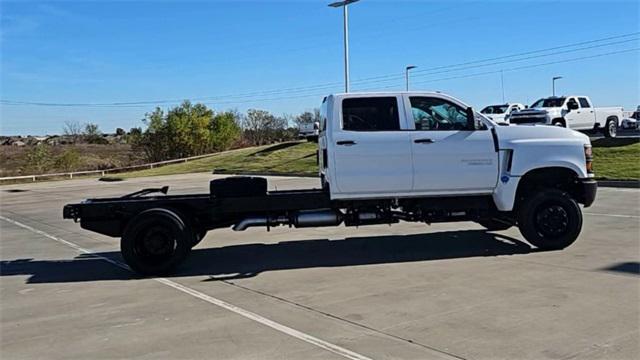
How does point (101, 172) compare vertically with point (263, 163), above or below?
below

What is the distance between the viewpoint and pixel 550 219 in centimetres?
902

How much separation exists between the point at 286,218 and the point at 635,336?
4.94 meters

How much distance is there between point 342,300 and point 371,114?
316 centimetres

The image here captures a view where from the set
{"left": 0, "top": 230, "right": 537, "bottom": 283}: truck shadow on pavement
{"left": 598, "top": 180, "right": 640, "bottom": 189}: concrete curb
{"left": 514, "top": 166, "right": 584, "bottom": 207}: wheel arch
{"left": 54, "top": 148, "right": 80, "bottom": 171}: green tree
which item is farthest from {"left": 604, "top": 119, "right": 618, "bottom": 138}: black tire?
{"left": 54, "top": 148, "right": 80, "bottom": 171}: green tree

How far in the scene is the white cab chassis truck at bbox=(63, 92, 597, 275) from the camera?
8477 mm

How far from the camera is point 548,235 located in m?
9.02

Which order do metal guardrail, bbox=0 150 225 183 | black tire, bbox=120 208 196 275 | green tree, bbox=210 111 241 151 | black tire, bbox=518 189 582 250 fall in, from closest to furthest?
Answer: 1. black tire, bbox=120 208 196 275
2. black tire, bbox=518 189 582 250
3. metal guardrail, bbox=0 150 225 183
4. green tree, bbox=210 111 241 151

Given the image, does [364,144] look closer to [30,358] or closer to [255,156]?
[30,358]

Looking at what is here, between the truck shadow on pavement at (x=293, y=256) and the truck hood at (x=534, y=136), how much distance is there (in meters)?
1.63

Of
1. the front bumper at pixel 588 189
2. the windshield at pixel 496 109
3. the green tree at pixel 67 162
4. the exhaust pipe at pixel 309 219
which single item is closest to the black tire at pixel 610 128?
the windshield at pixel 496 109

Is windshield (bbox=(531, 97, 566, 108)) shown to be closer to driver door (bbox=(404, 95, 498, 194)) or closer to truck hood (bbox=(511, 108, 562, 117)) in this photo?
truck hood (bbox=(511, 108, 562, 117))

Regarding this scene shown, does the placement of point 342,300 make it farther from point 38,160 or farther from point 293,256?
point 38,160

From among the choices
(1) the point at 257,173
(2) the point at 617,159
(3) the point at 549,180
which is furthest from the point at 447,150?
(1) the point at 257,173

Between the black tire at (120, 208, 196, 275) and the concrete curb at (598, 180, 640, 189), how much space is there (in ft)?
50.2
